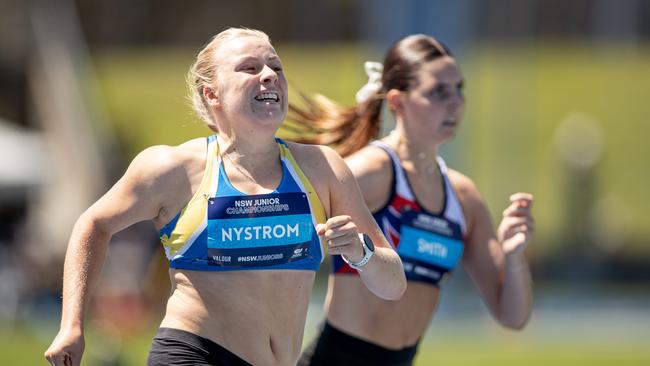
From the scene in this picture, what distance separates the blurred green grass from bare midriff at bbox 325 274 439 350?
1540cm

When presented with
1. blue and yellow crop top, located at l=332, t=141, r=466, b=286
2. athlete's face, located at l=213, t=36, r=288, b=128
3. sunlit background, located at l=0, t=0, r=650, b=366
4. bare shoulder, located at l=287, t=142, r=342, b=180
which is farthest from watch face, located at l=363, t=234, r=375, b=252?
sunlit background, located at l=0, t=0, r=650, b=366

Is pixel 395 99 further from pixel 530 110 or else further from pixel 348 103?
pixel 530 110

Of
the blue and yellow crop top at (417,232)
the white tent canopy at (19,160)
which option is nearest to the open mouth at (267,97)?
the blue and yellow crop top at (417,232)

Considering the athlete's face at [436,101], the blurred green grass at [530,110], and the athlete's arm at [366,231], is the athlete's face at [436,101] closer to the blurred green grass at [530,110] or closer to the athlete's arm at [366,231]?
the athlete's arm at [366,231]

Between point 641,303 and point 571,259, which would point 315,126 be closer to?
point 641,303

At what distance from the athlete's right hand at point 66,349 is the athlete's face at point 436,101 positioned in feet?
6.27

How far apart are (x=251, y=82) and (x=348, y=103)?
57.0 ft

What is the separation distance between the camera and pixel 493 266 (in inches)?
206

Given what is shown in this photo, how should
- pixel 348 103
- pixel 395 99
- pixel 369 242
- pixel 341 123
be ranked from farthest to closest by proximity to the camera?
pixel 348 103 < pixel 341 123 < pixel 395 99 < pixel 369 242

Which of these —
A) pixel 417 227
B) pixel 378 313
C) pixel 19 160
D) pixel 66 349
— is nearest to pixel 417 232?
pixel 417 227

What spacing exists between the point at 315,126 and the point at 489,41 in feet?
62.5

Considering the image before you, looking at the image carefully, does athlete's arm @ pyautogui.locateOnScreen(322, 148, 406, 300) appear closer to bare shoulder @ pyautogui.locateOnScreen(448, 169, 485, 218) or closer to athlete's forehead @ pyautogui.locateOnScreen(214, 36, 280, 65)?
athlete's forehead @ pyautogui.locateOnScreen(214, 36, 280, 65)

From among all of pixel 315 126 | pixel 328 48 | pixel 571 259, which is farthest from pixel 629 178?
pixel 315 126

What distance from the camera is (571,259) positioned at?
20.8 m
